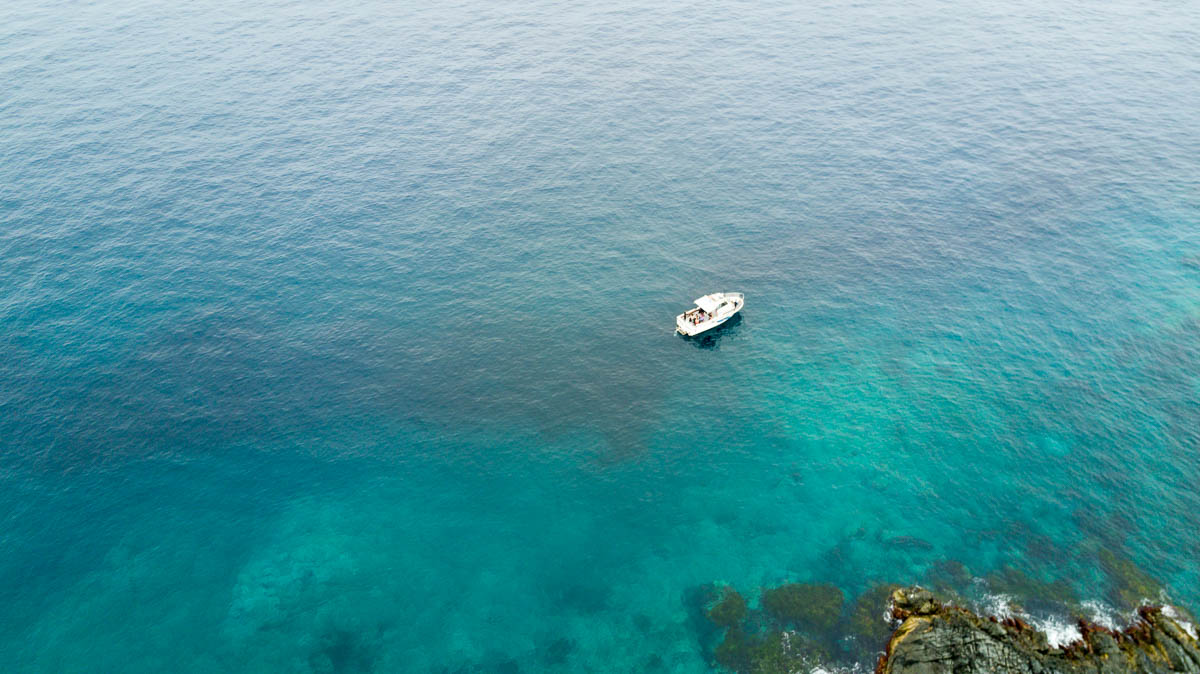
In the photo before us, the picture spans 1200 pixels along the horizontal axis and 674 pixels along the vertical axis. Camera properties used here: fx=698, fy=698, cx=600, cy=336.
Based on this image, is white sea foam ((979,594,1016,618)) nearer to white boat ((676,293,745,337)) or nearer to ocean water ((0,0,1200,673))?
ocean water ((0,0,1200,673))

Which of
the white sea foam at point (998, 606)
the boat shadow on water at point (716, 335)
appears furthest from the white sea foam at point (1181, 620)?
the boat shadow on water at point (716, 335)

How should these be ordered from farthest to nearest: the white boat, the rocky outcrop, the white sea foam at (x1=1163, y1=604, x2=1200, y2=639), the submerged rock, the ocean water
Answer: the white boat
the ocean water
the submerged rock
the white sea foam at (x1=1163, y1=604, x2=1200, y2=639)
the rocky outcrop

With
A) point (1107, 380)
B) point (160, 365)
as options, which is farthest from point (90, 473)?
point (1107, 380)

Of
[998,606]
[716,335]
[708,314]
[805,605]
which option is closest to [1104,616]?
[998,606]

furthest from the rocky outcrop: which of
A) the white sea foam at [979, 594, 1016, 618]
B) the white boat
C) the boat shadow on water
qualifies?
the white boat

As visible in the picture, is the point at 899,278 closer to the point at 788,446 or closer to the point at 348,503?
the point at 788,446

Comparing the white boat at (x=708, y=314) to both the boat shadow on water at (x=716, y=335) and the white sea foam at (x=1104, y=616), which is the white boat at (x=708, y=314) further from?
the white sea foam at (x=1104, y=616)
